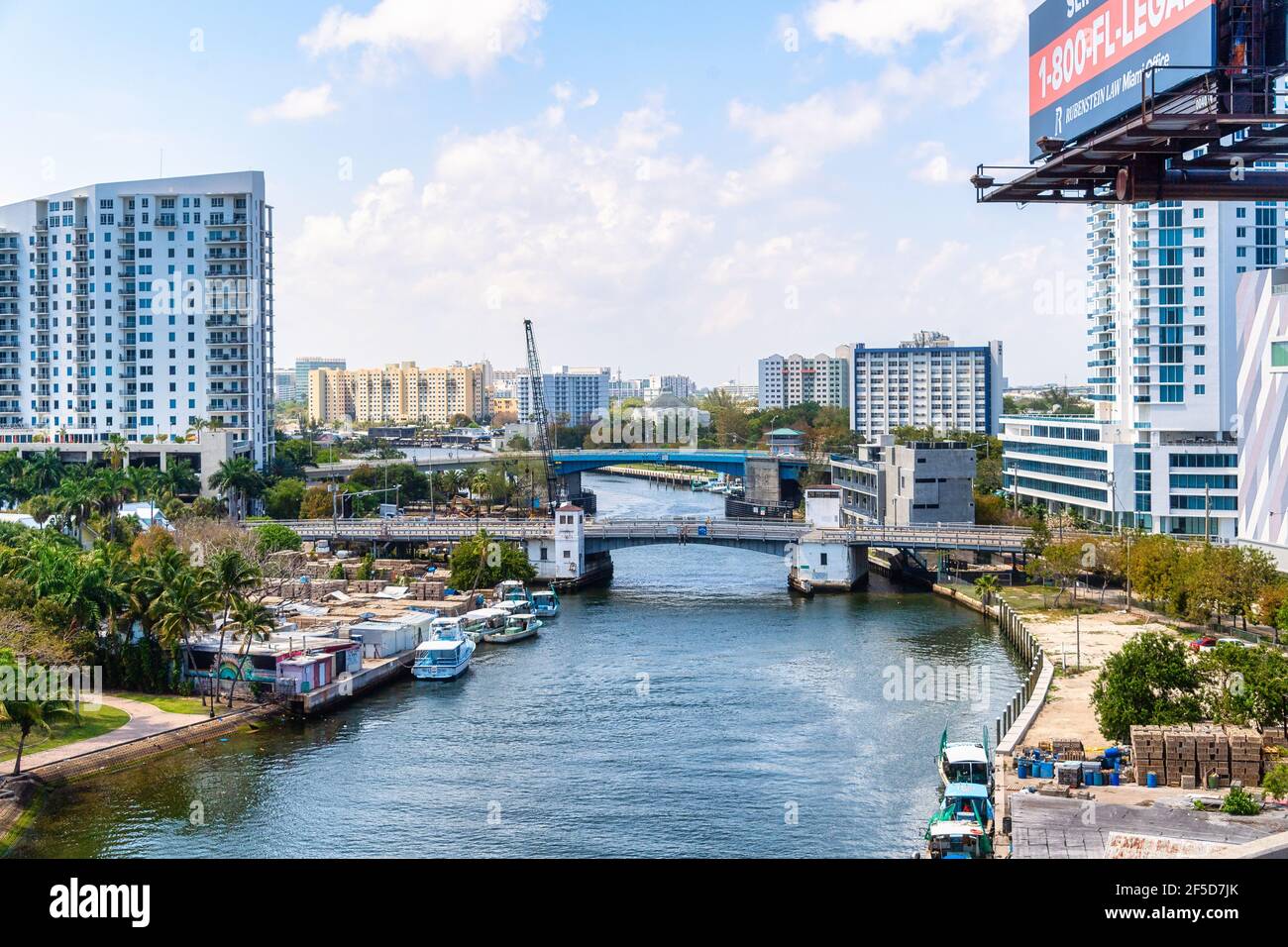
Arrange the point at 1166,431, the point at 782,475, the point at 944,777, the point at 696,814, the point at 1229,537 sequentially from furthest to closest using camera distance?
the point at 782,475
the point at 1166,431
the point at 1229,537
the point at 944,777
the point at 696,814

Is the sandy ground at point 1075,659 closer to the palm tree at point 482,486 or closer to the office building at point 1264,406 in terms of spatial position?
the office building at point 1264,406

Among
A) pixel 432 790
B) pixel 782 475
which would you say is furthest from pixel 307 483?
pixel 432 790

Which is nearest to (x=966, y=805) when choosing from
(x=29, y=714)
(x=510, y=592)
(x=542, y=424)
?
(x=29, y=714)

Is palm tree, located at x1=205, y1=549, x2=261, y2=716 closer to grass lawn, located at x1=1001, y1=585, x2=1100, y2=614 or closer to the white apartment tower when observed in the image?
grass lawn, located at x1=1001, y1=585, x2=1100, y2=614

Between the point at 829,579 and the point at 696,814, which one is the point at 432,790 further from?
the point at 829,579

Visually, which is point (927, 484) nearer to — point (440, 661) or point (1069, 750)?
point (440, 661)

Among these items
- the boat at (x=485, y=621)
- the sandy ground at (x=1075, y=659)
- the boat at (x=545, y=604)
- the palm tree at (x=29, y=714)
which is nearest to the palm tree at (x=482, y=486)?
the boat at (x=545, y=604)
